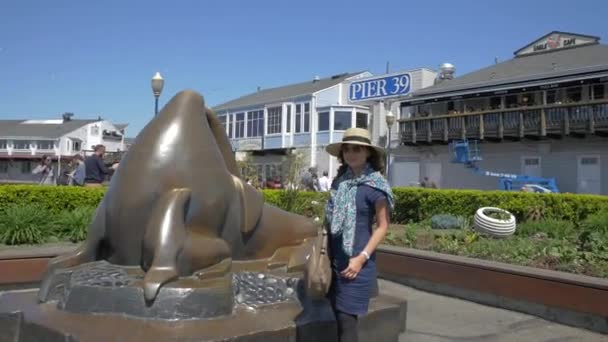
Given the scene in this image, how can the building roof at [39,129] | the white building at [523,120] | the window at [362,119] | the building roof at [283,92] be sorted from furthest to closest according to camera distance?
the building roof at [39,129] → the building roof at [283,92] → the window at [362,119] → the white building at [523,120]

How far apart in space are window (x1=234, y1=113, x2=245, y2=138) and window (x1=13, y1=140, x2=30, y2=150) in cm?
3712

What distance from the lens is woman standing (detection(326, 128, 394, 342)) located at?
3.38 meters

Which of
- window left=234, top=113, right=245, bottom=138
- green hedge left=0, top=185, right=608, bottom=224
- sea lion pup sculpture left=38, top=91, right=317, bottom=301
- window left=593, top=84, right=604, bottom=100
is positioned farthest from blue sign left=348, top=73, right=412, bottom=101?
sea lion pup sculpture left=38, top=91, right=317, bottom=301

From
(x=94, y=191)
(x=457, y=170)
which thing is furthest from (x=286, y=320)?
(x=457, y=170)

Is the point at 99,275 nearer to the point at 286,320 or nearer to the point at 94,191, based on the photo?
the point at 286,320

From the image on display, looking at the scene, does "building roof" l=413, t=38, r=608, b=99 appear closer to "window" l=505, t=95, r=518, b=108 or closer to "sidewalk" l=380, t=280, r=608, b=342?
"window" l=505, t=95, r=518, b=108

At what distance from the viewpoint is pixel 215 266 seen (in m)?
4.61

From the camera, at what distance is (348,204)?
3.42 meters

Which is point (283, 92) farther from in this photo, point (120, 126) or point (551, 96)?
point (120, 126)

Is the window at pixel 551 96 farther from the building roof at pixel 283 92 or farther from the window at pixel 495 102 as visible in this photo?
the building roof at pixel 283 92

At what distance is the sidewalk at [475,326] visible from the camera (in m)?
→ 5.62

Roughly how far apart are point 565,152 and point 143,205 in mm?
27135

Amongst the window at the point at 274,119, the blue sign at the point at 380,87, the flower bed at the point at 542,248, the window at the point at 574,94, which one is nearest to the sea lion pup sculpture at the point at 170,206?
the flower bed at the point at 542,248

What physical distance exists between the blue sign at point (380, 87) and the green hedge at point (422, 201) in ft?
47.2
